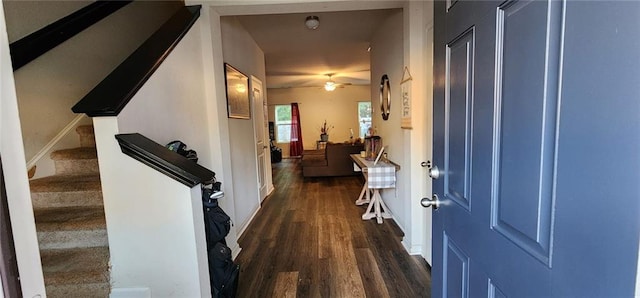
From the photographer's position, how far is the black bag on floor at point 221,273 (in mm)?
1643

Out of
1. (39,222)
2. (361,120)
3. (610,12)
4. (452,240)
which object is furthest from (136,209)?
(361,120)

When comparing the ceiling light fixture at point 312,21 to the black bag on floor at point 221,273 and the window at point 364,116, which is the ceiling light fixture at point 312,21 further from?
the window at point 364,116

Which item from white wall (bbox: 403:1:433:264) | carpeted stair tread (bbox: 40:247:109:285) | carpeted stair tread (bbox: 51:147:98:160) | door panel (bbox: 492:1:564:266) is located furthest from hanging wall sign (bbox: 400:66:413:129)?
carpeted stair tread (bbox: 51:147:98:160)

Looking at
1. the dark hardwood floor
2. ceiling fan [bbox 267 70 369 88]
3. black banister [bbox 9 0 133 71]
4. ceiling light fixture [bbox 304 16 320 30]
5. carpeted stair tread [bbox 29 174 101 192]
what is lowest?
the dark hardwood floor

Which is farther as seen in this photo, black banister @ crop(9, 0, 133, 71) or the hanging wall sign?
the hanging wall sign

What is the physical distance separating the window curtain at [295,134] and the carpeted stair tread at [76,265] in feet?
25.8

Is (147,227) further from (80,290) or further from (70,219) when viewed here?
(70,219)

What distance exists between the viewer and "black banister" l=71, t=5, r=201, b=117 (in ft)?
4.26

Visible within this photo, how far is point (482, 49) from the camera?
0.72m

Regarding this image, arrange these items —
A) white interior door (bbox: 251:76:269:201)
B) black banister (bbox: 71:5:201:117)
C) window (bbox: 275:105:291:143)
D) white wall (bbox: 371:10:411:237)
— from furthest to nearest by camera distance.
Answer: window (bbox: 275:105:291:143) → white interior door (bbox: 251:76:269:201) → white wall (bbox: 371:10:411:237) → black banister (bbox: 71:5:201:117)

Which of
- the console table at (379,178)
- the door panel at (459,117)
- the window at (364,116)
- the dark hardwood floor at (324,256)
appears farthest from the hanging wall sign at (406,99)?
the window at (364,116)

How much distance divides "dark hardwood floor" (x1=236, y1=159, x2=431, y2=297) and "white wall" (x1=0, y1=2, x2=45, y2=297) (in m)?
1.68

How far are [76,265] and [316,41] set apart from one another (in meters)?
3.76

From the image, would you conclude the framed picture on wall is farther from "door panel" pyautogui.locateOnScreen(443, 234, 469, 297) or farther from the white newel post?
"door panel" pyautogui.locateOnScreen(443, 234, 469, 297)
